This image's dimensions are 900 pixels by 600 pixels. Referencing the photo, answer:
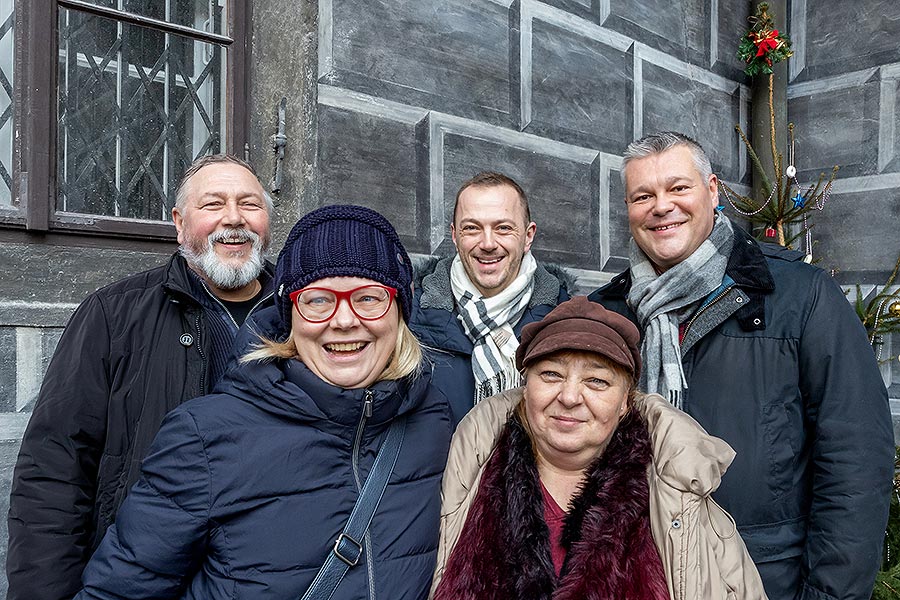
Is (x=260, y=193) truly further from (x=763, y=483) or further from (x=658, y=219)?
(x=763, y=483)

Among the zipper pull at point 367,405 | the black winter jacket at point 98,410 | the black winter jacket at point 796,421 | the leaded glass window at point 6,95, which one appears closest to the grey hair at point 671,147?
the black winter jacket at point 796,421

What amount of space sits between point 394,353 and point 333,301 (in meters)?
0.20

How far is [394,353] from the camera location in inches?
69.6

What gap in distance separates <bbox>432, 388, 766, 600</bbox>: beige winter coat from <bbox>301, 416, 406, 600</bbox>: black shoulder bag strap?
0.68 feet

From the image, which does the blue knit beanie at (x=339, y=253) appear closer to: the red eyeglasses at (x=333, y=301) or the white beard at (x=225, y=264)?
the red eyeglasses at (x=333, y=301)

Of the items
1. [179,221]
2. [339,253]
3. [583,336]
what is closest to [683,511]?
[583,336]

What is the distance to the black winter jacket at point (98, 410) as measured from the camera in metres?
1.96

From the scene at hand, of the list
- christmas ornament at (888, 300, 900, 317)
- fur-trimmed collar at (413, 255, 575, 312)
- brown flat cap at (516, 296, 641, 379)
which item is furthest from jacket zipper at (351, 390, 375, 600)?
christmas ornament at (888, 300, 900, 317)

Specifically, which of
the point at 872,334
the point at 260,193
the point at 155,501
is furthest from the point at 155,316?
the point at 872,334

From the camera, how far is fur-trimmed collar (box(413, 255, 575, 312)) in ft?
9.00

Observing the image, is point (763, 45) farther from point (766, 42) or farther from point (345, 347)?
point (345, 347)

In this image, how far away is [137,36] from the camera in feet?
10.2

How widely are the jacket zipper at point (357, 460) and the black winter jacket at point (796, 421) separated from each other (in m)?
1.02

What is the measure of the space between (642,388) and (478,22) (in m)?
2.31
